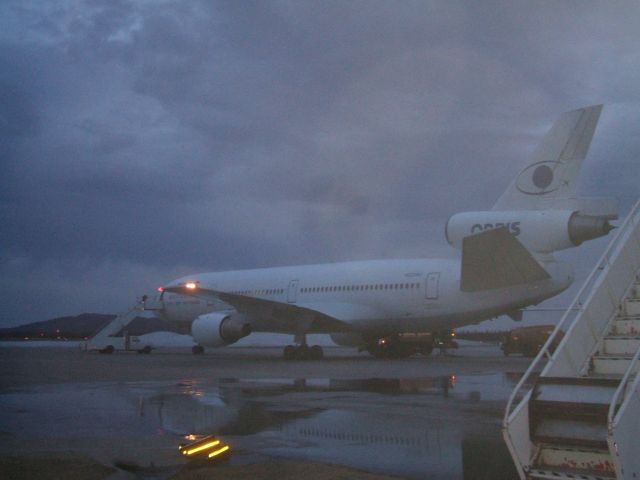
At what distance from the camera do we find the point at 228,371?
20562mm

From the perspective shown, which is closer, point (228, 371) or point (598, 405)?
point (598, 405)

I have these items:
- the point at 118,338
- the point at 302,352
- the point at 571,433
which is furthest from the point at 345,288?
the point at 571,433

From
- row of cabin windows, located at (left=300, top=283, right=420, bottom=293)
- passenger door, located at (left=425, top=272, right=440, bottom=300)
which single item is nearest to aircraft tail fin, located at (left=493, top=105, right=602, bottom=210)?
passenger door, located at (left=425, top=272, right=440, bottom=300)

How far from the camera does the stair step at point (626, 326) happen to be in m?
6.40

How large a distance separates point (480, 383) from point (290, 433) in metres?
8.41

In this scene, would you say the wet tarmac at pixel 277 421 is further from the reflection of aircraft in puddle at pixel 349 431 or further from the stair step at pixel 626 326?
the stair step at pixel 626 326

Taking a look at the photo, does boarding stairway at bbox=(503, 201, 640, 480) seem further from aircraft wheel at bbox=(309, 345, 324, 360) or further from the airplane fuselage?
aircraft wheel at bbox=(309, 345, 324, 360)

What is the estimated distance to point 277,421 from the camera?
31.1 feet

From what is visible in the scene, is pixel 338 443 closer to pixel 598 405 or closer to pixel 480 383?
pixel 598 405

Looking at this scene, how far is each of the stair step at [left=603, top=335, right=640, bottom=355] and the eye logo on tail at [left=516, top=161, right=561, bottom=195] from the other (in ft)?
49.6

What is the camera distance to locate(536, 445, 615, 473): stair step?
15.8 feet

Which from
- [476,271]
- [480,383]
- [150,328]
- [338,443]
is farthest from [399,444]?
[150,328]

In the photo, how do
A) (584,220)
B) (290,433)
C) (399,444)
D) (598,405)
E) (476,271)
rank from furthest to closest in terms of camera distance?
1. (476,271)
2. (584,220)
3. (290,433)
4. (399,444)
5. (598,405)

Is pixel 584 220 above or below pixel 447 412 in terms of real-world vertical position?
above
